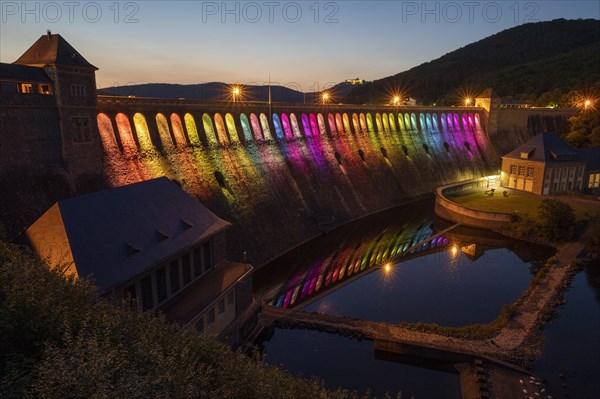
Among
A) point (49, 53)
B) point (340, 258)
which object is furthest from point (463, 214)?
point (49, 53)

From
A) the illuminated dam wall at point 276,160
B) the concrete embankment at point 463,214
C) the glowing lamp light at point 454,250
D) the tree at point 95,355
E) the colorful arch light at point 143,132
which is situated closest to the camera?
the tree at point 95,355

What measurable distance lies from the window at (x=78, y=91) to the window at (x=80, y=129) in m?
1.70

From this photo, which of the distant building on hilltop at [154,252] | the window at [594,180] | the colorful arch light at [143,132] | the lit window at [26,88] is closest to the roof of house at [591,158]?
the window at [594,180]

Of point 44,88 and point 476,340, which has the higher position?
point 44,88

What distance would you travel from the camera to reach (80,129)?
29906 mm

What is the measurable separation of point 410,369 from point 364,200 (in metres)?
34.4

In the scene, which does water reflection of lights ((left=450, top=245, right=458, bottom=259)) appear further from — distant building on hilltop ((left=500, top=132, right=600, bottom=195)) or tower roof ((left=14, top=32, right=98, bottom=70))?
tower roof ((left=14, top=32, right=98, bottom=70))

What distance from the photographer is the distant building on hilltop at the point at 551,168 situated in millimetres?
58781

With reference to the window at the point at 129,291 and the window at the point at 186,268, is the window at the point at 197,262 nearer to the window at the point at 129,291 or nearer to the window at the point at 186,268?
the window at the point at 186,268

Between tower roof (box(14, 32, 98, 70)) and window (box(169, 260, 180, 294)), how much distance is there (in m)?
16.5

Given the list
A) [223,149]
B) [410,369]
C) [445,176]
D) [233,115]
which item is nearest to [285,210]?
Answer: [223,149]

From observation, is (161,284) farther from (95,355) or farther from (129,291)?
(95,355)

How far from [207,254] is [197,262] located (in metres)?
1.16

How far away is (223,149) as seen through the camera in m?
42.8
